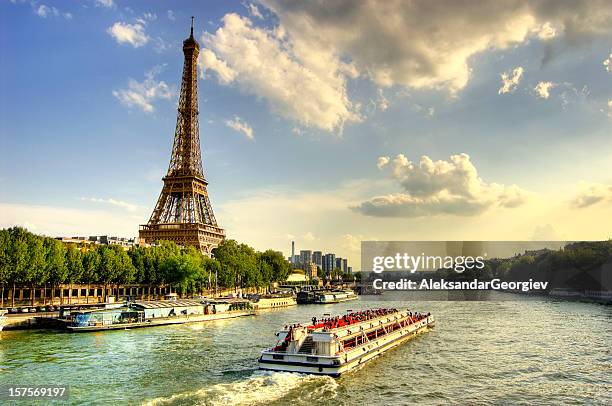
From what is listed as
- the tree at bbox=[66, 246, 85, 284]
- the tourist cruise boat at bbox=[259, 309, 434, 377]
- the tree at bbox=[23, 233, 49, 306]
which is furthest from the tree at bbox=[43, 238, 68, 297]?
the tourist cruise boat at bbox=[259, 309, 434, 377]

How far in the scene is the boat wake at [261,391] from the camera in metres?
29.5

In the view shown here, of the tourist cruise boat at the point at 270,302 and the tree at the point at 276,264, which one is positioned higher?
the tree at the point at 276,264

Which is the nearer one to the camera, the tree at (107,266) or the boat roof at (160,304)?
the boat roof at (160,304)

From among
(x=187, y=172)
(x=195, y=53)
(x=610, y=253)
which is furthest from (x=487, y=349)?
(x=195, y=53)

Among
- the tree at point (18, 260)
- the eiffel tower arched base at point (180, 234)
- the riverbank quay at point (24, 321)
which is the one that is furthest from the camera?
the eiffel tower arched base at point (180, 234)

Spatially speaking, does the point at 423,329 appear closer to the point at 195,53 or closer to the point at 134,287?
the point at 134,287

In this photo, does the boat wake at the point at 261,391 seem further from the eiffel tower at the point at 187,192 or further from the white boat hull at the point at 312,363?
the eiffel tower at the point at 187,192

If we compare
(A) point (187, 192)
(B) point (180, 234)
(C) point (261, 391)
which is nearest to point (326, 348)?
(C) point (261, 391)

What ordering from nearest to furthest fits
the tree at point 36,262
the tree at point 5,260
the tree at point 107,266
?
the tree at point 5,260, the tree at point 36,262, the tree at point 107,266

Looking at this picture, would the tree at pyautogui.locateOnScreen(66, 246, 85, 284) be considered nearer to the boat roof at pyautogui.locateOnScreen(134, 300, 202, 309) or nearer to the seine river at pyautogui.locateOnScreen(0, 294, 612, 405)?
the boat roof at pyautogui.locateOnScreen(134, 300, 202, 309)

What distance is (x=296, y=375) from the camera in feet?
116

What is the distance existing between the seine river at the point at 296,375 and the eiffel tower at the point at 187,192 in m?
76.9

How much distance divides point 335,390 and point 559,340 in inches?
1284

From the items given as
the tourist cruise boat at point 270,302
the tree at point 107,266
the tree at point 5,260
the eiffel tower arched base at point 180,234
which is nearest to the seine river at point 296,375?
the tree at point 5,260
